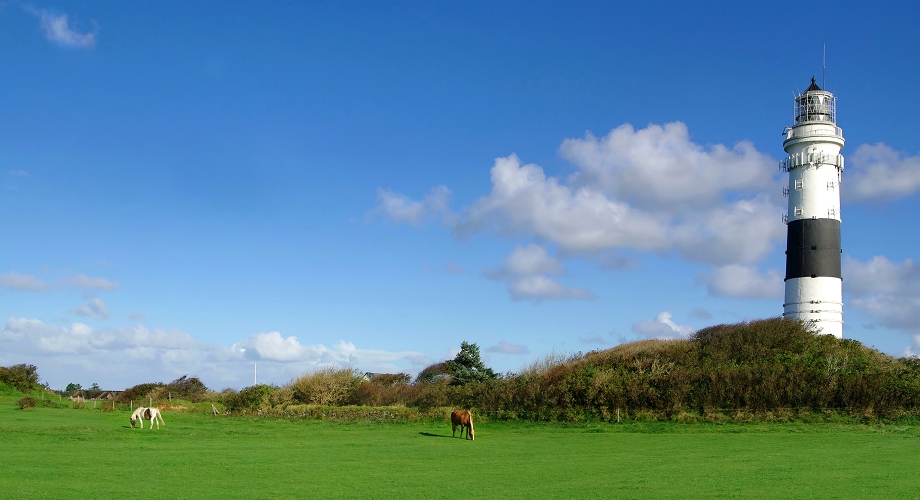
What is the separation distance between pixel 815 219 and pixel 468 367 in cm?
2336

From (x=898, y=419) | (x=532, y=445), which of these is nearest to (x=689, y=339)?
(x=898, y=419)

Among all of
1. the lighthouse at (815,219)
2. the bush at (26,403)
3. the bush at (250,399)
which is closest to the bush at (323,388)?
the bush at (250,399)

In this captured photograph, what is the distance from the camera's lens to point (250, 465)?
1917 centimetres

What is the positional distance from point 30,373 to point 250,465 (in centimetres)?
5984

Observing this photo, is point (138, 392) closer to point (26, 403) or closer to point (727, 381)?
point (26, 403)

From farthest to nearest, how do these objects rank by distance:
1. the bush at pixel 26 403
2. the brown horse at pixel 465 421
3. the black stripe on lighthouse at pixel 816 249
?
the bush at pixel 26 403 → the black stripe on lighthouse at pixel 816 249 → the brown horse at pixel 465 421

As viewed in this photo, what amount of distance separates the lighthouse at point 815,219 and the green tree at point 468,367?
19.1m

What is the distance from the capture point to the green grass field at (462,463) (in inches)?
597

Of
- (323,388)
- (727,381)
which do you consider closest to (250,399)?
(323,388)

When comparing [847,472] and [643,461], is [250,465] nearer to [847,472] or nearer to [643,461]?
[643,461]

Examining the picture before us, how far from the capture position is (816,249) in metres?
45.0

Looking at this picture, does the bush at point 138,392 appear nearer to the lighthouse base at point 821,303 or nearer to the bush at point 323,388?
the bush at point 323,388

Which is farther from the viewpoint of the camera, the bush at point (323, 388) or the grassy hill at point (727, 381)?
the bush at point (323, 388)

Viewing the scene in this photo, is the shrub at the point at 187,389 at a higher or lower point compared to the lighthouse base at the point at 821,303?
lower
